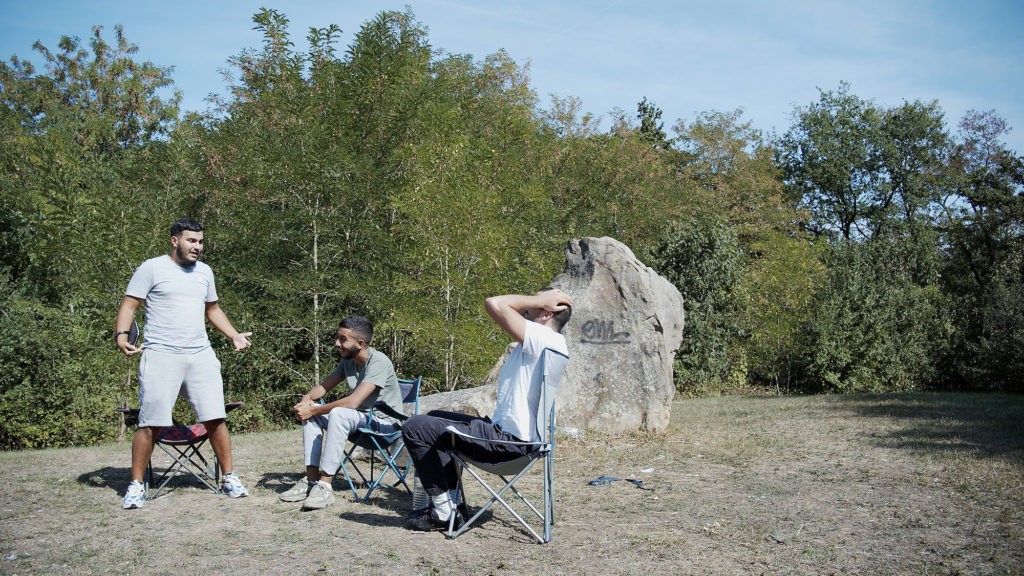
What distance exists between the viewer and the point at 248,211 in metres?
9.31

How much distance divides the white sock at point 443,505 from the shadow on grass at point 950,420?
4016 mm

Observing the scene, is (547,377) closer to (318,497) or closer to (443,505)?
(443,505)

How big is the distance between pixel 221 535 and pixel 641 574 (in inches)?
78.3

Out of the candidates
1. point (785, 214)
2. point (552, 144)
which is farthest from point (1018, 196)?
point (552, 144)

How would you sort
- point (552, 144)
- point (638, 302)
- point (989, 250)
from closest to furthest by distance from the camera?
point (638, 302) → point (552, 144) → point (989, 250)

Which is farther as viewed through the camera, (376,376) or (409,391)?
(409,391)

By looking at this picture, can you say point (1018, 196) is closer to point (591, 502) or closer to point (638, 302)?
point (638, 302)

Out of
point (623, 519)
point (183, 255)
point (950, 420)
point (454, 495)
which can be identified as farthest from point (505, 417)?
point (950, 420)

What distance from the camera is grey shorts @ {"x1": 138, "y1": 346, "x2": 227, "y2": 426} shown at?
404cm

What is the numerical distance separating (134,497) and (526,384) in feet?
7.46

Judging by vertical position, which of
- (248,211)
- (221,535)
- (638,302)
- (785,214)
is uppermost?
(785,214)

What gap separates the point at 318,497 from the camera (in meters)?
3.94

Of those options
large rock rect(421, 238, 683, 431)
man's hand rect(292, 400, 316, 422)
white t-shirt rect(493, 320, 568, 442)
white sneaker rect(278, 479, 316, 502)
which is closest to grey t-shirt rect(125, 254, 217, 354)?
man's hand rect(292, 400, 316, 422)

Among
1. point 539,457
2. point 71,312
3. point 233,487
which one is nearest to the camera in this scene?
point 539,457
